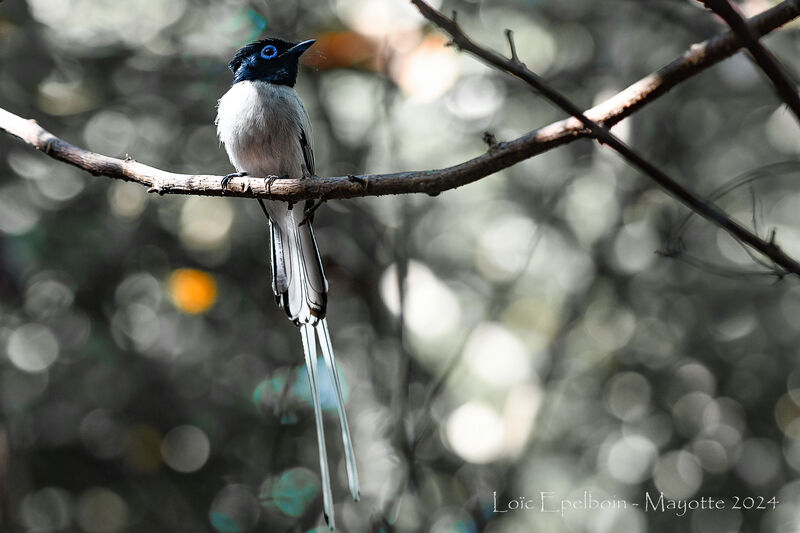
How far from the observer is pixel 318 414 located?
7.80ft

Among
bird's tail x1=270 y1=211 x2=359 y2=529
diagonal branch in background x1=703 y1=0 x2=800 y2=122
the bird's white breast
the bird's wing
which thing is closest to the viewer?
diagonal branch in background x1=703 y1=0 x2=800 y2=122

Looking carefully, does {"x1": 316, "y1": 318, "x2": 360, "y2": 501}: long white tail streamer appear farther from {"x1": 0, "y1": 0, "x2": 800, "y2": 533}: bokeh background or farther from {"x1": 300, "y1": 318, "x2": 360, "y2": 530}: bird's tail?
{"x1": 0, "y1": 0, "x2": 800, "y2": 533}: bokeh background

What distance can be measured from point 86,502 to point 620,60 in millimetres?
3984

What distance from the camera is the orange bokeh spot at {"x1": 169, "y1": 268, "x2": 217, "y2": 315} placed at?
443 centimetres

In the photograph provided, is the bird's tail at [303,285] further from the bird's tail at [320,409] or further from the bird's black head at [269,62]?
the bird's black head at [269,62]

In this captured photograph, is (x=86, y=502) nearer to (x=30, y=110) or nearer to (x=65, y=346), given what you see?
(x=65, y=346)

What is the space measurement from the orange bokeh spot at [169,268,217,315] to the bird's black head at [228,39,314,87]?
5.33 ft

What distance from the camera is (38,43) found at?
4.58 metres

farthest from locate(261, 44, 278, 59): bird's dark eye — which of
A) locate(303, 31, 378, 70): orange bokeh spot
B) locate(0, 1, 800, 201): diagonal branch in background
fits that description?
locate(303, 31, 378, 70): orange bokeh spot

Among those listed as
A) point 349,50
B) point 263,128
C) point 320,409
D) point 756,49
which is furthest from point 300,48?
point 756,49

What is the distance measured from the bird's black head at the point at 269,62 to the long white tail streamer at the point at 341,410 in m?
1.08

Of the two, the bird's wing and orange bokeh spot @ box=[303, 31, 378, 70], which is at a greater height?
orange bokeh spot @ box=[303, 31, 378, 70]

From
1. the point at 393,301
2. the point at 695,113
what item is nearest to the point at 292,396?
the point at 393,301

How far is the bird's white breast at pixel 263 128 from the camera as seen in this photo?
298cm
